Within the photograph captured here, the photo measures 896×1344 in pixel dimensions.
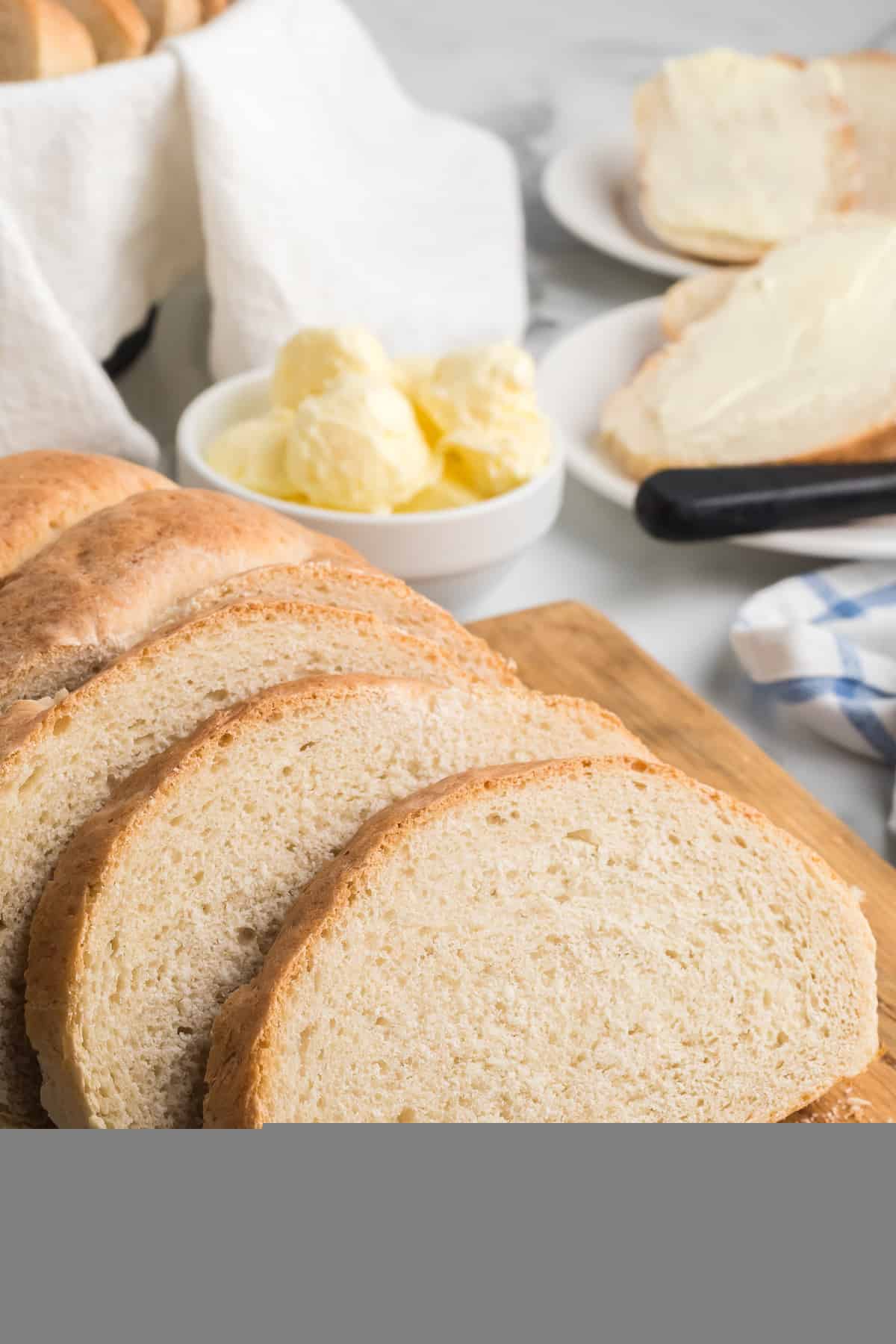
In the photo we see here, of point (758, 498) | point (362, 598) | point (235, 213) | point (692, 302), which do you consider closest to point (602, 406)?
point (692, 302)

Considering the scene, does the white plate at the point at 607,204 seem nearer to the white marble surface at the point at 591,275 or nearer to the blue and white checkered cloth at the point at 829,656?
the white marble surface at the point at 591,275

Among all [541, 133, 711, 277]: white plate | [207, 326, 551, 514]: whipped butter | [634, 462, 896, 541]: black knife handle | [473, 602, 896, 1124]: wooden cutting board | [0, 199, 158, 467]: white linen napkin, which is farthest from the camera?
[541, 133, 711, 277]: white plate

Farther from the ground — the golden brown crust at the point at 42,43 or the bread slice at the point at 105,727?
the golden brown crust at the point at 42,43

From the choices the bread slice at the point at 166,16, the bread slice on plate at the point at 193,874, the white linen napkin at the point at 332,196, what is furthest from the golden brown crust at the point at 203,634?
the bread slice at the point at 166,16

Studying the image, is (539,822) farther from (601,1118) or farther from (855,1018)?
(855,1018)

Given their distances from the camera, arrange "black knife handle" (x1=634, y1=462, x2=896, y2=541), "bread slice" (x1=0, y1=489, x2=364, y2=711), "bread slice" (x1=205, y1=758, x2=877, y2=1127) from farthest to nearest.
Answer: "black knife handle" (x1=634, y1=462, x2=896, y2=541)
"bread slice" (x1=0, y1=489, x2=364, y2=711)
"bread slice" (x1=205, y1=758, x2=877, y2=1127)

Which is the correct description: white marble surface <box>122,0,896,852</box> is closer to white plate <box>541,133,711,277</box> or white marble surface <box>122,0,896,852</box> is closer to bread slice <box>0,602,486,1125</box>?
white plate <box>541,133,711,277</box>

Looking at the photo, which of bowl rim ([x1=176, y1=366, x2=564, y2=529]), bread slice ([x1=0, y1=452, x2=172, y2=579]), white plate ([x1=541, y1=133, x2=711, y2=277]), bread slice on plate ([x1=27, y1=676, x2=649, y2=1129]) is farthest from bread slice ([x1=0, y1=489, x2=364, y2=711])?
white plate ([x1=541, y1=133, x2=711, y2=277])
